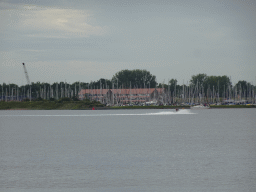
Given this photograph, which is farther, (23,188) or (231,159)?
(231,159)

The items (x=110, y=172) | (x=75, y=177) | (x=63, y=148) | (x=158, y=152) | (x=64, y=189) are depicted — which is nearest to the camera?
(x=64, y=189)

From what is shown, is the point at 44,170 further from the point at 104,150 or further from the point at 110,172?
the point at 104,150

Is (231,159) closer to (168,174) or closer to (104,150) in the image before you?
(168,174)

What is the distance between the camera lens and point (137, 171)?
25.8 meters

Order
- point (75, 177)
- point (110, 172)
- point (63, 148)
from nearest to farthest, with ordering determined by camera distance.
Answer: point (75, 177)
point (110, 172)
point (63, 148)

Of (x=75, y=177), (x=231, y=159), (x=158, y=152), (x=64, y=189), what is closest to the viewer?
(x=64, y=189)

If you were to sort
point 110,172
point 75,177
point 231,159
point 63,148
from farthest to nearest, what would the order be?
point 63,148
point 231,159
point 110,172
point 75,177

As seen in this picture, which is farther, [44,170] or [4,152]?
[4,152]

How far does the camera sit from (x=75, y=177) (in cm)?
2394

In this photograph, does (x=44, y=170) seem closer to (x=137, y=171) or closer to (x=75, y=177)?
(x=75, y=177)

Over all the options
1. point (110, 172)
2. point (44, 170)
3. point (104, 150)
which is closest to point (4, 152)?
point (104, 150)

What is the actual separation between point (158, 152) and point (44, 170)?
1237 cm

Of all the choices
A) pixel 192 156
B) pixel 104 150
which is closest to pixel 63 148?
pixel 104 150

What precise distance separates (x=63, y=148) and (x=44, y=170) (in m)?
13.3
